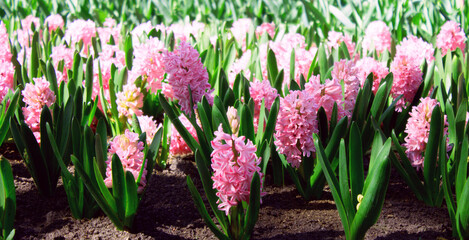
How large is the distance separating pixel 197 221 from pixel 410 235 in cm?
67

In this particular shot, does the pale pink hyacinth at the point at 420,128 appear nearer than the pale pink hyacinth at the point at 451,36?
Yes

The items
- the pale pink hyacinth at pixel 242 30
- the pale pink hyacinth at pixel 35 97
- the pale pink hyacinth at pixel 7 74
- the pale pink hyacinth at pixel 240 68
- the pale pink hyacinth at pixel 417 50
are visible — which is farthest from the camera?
the pale pink hyacinth at pixel 242 30

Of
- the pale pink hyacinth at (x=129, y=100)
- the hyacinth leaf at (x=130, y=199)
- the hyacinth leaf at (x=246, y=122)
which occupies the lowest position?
the hyacinth leaf at (x=130, y=199)

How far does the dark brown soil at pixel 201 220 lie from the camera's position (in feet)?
5.37

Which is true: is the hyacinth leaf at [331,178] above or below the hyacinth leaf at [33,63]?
below

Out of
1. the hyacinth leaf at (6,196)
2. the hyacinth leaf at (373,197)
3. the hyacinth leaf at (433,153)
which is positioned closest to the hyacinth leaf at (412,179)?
the hyacinth leaf at (433,153)

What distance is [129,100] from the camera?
2.21m

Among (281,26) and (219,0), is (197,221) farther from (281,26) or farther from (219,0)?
(219,0)

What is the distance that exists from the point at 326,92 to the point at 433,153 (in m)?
0.39

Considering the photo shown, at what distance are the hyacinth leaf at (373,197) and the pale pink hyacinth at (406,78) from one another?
85cm

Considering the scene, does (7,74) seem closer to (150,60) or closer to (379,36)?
(150,60)

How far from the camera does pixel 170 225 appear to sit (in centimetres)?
170

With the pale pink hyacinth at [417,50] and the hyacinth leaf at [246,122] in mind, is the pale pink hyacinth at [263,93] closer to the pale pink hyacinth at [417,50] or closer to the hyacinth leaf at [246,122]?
the hyacinth leaf at [246,122]

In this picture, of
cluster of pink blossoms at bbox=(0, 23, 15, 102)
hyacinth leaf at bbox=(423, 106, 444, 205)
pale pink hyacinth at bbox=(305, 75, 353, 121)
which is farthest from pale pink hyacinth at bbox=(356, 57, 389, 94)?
cluster of pink blossoms at bbox=(0, 23, 15, 102)
